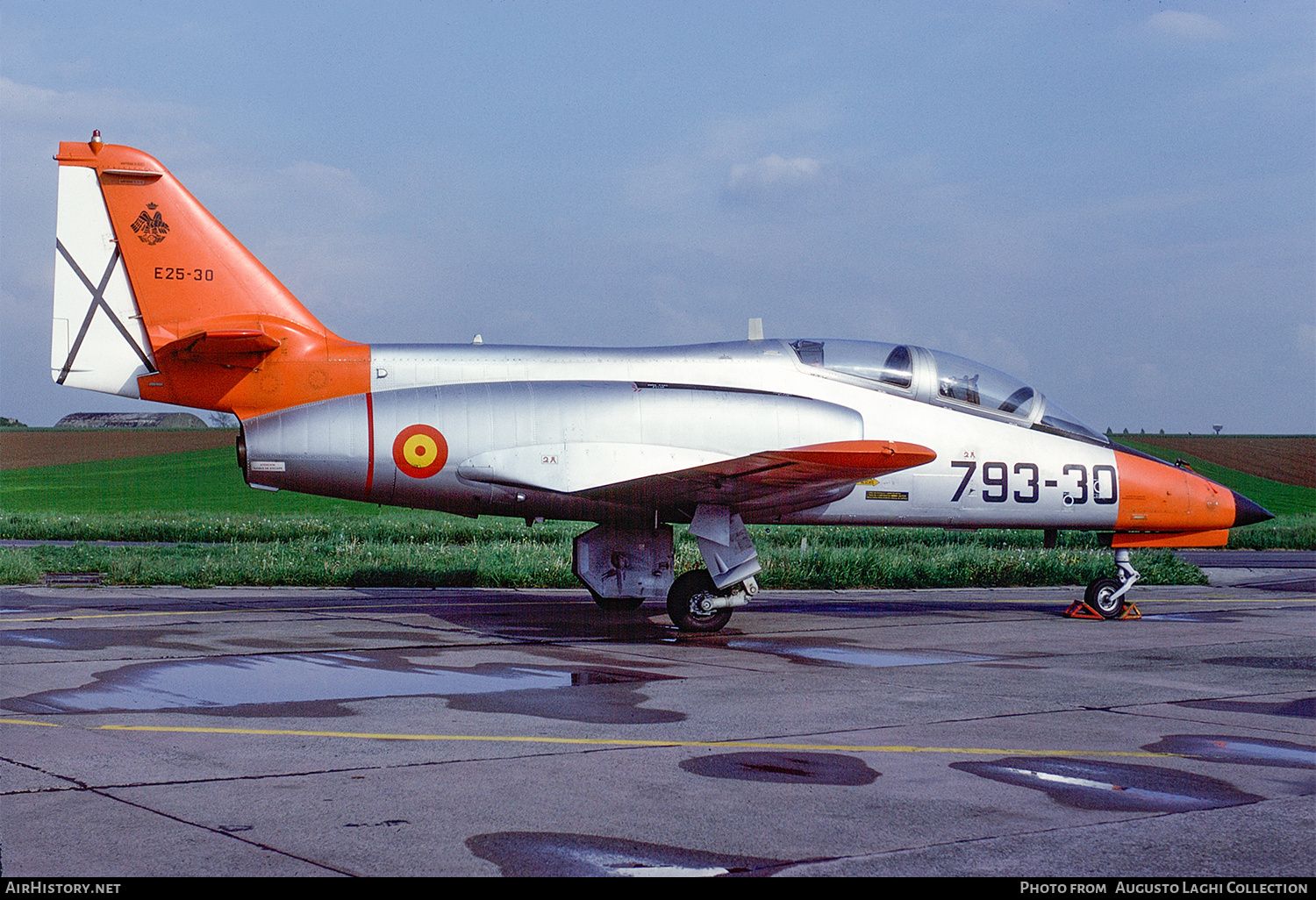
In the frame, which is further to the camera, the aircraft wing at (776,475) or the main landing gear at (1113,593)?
the main landing gear at (1113,593)

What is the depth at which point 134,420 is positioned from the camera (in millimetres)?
85562

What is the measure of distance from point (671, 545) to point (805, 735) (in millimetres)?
6609

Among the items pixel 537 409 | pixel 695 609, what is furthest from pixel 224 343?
pixel 695 609

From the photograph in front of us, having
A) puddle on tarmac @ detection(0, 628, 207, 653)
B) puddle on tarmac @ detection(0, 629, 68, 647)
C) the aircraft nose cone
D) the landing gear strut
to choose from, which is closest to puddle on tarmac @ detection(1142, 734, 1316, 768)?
the landing gear strut

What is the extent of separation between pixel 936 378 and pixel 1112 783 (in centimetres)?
789

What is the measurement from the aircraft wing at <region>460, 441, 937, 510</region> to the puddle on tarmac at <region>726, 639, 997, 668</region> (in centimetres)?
167

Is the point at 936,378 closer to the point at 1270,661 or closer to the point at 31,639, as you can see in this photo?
the point at 1270,661

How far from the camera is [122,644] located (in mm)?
10773

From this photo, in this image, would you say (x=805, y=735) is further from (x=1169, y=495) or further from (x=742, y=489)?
(x=1169, y=495)

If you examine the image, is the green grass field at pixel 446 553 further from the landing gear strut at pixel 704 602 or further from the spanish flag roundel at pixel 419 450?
the spanish flag roundel at pixel 419 450

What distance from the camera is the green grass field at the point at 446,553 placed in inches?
723

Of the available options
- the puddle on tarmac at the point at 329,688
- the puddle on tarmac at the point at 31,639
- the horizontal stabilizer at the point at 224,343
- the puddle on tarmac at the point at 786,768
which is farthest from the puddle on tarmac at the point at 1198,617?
the puddle on tarmac at the point at 31,639

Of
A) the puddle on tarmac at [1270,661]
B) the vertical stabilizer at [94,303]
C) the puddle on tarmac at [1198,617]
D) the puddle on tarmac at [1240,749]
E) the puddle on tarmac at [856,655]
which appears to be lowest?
the puddle on tarmac at [1270,661]

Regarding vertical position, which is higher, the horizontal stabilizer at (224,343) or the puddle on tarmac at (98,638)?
the horizontal stabilizer at (224,343)
